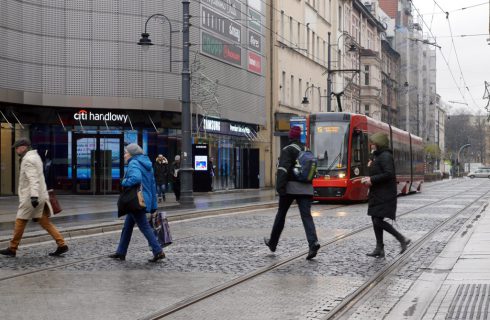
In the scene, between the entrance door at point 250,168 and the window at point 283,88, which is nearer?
the entrance door at point 250,168

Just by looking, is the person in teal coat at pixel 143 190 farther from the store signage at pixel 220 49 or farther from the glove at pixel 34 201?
the store signage at pixel 220 49

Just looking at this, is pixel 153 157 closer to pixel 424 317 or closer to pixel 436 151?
pixel 424 317

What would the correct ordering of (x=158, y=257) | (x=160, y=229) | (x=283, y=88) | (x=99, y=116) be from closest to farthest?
(x=158, y=257)
(x=160, y=229)
(x=99, y=116)
(x=283, y=88)

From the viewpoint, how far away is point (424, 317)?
24.3 ft

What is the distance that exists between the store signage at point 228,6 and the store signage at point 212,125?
540 centimetres

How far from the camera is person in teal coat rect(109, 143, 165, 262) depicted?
448 inches

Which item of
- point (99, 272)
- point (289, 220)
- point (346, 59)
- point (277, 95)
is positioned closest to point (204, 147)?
point (277, 95)

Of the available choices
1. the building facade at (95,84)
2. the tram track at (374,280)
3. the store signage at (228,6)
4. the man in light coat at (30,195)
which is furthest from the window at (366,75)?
the man in light coat at (30,195)

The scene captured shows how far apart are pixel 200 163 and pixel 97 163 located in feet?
16.5

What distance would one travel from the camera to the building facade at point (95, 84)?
3112 cm

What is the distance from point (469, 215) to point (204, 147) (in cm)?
1593

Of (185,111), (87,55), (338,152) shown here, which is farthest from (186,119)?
(87,55)

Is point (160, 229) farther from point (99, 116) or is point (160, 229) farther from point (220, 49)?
point (220, 49)

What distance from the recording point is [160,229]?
38.9ft
